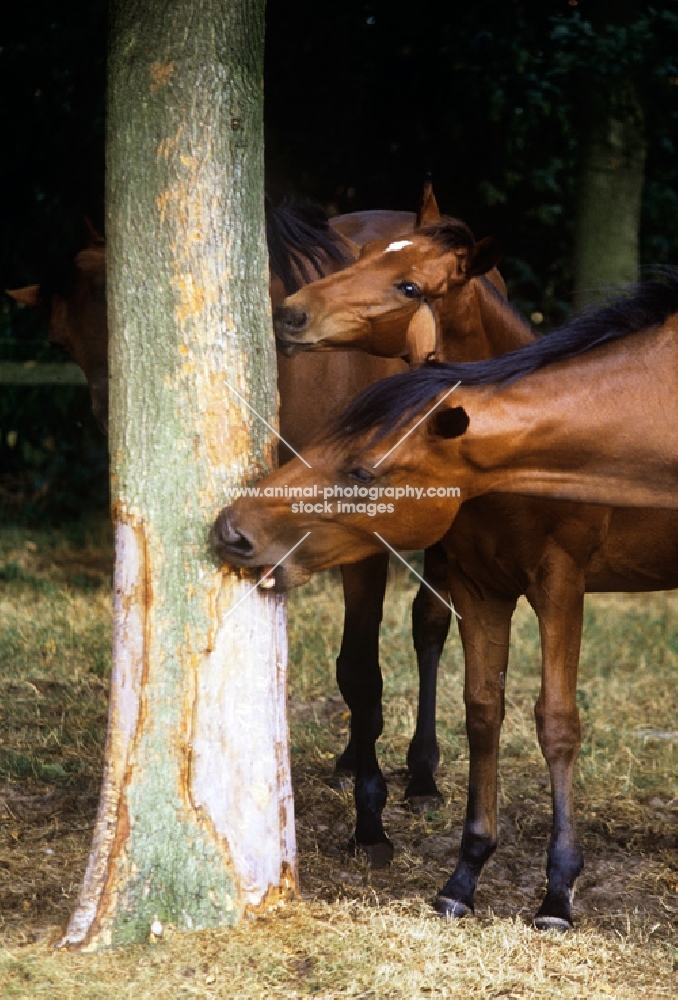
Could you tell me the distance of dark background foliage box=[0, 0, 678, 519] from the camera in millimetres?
7301

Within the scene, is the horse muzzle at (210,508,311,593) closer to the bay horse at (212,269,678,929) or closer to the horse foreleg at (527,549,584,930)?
the bay horse at (212,269,678,929)

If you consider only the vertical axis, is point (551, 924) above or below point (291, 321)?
below

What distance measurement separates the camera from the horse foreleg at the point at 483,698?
150 inches

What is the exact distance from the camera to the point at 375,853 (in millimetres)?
4191

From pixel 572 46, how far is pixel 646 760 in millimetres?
4278

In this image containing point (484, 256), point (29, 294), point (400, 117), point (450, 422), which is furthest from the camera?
point (400, 117)

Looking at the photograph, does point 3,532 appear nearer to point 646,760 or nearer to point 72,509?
point 72,509

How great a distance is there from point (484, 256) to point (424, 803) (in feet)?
7.15

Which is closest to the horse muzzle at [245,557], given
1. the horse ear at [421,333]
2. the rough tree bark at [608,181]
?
the horse ear at [421,333]

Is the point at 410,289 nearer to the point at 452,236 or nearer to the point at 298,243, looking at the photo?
the point at 452,236

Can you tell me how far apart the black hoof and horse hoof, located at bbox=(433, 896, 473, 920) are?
51 cm

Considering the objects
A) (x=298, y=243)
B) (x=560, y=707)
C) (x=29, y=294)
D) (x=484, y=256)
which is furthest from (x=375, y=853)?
(x=29, y=294)

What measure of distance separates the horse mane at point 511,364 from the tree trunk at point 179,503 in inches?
13.8

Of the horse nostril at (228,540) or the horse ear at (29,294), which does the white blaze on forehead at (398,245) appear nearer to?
the horse nostril at (228,540)
